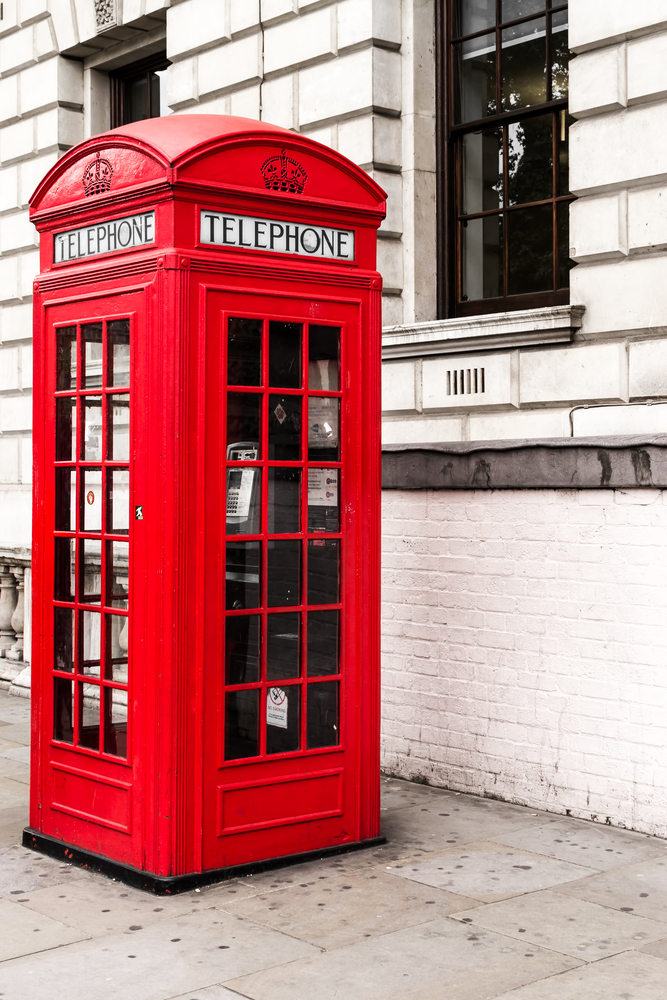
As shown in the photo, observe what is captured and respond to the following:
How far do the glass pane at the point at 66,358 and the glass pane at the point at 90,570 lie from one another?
0.68 m

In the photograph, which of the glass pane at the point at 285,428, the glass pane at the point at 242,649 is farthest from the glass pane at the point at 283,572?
the glass pane at the point at 285,428

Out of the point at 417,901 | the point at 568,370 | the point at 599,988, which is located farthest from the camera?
the point at 568,370

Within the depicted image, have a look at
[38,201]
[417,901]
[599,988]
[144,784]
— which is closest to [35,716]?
[144,784]

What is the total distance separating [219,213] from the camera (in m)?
4.95

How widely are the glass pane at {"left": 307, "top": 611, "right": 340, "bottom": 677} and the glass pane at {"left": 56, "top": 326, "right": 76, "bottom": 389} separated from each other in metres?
1.44

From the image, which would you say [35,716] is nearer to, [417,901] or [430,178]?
[417,901]

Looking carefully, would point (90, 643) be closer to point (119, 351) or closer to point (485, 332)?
point (119, 351)

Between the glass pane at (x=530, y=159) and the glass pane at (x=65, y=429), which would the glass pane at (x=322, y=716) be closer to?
the glass pane at (x=65, y=429)

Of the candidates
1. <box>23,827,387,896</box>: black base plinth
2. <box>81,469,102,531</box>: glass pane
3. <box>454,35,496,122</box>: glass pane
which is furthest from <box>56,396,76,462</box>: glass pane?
<box>454,35,496,122</box>: glass pane

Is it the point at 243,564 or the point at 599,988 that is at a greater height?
the point at 243,564

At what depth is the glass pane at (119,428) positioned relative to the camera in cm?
506

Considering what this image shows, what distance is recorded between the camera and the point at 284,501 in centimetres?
516

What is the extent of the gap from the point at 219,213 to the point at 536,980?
3047 millimetres

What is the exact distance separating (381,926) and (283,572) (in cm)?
147
